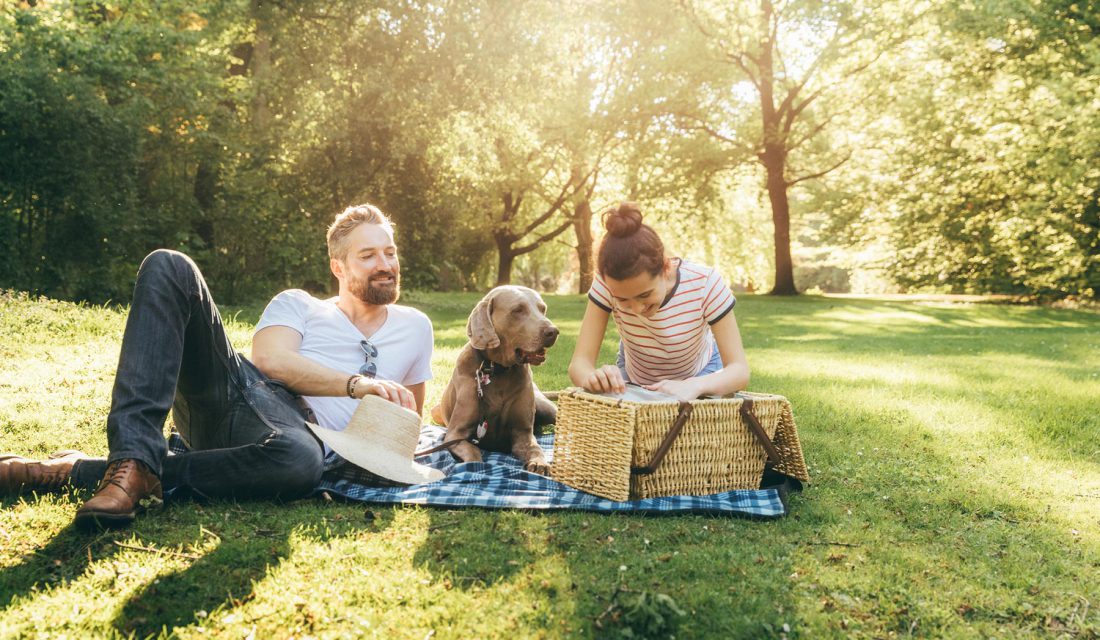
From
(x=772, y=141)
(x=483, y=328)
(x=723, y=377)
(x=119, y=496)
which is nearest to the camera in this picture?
(x=119, y=496)

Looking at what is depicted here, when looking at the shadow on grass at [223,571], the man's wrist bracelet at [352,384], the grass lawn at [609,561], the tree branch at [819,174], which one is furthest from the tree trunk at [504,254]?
the shadow on grass at [223,571]

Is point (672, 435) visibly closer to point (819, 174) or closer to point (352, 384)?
point (352, 384)

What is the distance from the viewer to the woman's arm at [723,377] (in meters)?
3.73

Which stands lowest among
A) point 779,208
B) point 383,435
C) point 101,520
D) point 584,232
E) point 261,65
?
point 101,520

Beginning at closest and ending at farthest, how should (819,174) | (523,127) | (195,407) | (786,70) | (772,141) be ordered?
(195,407) → (523,127) → (772,141) → (786,70) → (819,174)

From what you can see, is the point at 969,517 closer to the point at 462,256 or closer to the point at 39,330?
the point at 39,330

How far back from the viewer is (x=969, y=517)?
346 centimetres

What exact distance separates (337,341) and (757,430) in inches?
86.0

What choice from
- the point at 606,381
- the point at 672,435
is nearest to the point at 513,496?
the point at 606,381

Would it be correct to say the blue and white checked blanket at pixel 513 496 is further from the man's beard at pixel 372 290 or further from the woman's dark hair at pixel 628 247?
the woman's dark hair at pixel 628 247

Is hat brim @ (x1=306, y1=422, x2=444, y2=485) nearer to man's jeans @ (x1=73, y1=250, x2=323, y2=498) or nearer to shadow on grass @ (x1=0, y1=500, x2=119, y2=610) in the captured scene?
man's jeans @ (x1=73, y1=250, x2=323, y2=498)

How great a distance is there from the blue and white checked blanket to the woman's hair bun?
126cm

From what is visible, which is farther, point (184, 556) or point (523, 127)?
point (523, 127)

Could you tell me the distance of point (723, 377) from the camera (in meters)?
3.81
